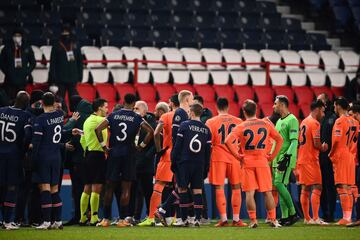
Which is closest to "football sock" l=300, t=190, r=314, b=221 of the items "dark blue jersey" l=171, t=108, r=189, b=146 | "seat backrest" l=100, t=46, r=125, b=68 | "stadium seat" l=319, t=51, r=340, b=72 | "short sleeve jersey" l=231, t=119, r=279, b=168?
"short sleeve jersey" l=231, t=119, r=279, b=168

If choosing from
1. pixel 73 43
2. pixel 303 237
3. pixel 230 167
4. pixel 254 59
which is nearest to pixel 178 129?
pixel 230 167

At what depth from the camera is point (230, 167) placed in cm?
1639

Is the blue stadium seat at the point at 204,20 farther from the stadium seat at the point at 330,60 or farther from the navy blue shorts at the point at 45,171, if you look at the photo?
the navy blue shorts at the point at 45,171

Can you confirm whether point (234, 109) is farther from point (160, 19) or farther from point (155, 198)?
point (155, 198)

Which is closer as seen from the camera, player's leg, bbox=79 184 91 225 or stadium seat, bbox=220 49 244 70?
player's leg, bbox=79 184 91 225

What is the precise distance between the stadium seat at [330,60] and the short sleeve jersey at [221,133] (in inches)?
399

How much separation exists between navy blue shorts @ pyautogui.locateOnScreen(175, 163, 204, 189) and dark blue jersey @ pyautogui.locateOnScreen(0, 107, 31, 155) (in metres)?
2.55

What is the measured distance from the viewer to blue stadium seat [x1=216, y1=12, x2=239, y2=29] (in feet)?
87.8

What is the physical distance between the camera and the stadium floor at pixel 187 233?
13523 millimetres

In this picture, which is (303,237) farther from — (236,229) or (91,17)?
(91,17)

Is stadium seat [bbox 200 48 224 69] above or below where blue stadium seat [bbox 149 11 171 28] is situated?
below

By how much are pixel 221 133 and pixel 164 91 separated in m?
7.17

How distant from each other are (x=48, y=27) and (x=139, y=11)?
2.97 metres

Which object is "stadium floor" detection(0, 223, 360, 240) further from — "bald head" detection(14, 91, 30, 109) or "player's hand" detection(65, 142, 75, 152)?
"bald head" detection(14, 91, 30, 109)
